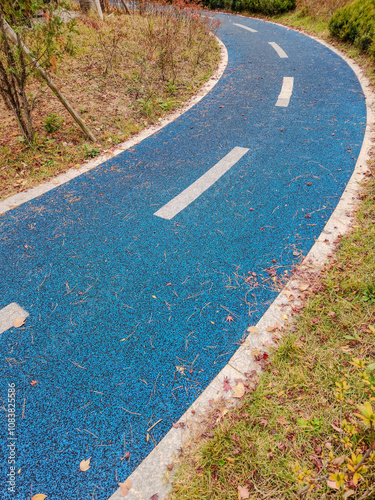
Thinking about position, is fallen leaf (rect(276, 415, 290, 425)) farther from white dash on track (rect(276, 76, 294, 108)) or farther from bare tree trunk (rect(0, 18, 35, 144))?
white dash on track (rect(276, 76, 294, 108))

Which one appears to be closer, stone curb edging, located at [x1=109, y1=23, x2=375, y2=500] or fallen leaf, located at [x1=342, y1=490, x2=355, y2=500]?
fallen leaf, located at [x1=342, y1=490, x2=355, y2=500]

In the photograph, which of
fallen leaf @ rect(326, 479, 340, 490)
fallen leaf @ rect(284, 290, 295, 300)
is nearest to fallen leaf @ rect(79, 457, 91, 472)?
fallen leaf @ rect(326, 479, 340, 490)

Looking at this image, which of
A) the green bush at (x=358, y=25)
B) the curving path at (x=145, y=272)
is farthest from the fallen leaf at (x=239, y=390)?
the green bush at (x=358, y=25)

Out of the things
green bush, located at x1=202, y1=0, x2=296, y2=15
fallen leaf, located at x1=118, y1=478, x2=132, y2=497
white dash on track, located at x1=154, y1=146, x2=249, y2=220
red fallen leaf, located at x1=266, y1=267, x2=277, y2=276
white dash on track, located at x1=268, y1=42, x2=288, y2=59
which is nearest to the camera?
fallen leaf, located at x1=118, y1=478, x2=132, y2=497

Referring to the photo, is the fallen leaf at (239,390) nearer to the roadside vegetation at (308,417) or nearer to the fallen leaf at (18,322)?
the roadside vegetation at (308,417)

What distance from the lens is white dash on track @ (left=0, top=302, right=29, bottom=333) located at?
2901 mm

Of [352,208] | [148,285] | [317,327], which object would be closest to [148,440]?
[148,285]

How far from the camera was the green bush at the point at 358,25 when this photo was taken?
8.54 m

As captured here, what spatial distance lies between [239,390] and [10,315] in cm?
242

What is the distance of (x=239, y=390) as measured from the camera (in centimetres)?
235

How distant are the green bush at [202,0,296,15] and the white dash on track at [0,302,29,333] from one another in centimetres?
1870

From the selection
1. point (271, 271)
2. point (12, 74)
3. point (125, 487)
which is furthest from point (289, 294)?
point (12, 74)

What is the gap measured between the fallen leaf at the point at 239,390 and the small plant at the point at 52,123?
18.6 feet

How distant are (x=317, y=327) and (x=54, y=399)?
7.98 ft
